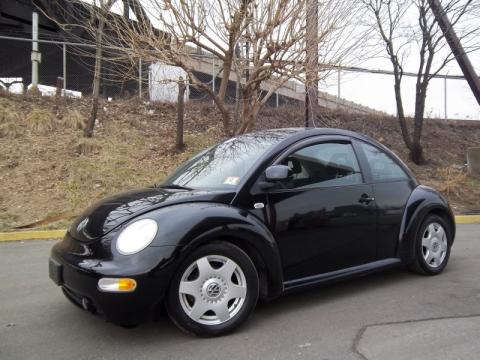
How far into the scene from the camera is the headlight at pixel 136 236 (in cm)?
336

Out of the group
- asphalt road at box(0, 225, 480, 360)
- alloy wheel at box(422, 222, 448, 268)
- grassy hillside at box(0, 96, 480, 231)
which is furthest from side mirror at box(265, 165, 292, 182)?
grassy hillside at box(0, 96, 480, 231)

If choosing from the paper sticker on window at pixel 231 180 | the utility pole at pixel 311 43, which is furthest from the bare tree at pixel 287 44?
the paper sticker on window at pixel 231 180

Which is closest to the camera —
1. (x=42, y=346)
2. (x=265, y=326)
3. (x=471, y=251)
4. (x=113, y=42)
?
(x=42, y=346)

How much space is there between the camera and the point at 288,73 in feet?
30.8

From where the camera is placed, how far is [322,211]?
4.18 meters

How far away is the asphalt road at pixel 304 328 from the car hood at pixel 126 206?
2.49ft

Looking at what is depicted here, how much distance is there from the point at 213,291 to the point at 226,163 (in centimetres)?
126

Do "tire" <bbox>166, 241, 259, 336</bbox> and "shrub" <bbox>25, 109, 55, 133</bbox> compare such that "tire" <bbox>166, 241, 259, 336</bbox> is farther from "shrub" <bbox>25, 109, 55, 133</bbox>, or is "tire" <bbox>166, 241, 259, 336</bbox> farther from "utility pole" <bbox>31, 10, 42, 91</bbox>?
"utility pole" <bbox>31, 10, 42, 91</bbox>

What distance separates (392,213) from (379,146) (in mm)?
735

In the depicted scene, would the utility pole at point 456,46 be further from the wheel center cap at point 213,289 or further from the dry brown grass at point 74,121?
the wheel center cap at point 213,289

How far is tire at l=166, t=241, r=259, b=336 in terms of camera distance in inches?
135

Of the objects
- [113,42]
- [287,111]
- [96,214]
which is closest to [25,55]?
[113,42]

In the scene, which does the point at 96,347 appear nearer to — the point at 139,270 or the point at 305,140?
the point at 139,270

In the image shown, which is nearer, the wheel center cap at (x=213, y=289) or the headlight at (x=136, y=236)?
the headlight at (x=136, y=236)
